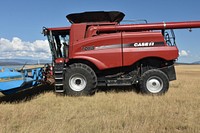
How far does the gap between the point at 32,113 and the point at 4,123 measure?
87cm

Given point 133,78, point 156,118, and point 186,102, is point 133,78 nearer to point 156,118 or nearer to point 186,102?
point 186,102

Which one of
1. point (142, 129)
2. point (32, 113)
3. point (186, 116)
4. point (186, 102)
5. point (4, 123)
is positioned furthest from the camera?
point (186, 102)

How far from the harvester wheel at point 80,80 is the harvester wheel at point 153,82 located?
161cm

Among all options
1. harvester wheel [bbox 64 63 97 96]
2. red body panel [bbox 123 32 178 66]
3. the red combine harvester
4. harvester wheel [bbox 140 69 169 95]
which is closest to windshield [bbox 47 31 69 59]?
the red combine harvester

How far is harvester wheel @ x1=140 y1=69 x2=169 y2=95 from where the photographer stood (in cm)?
855

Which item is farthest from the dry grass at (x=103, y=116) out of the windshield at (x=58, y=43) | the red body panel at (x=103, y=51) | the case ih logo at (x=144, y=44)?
the windshield at (x=58, y=43)

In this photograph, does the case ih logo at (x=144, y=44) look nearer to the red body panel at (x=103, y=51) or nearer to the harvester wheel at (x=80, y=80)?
the red body panel at (x=103, y=51)

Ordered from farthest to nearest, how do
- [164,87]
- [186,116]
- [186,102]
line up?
1. [164,87]
2. [186,102]
3. [186,116]

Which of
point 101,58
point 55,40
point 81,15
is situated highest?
point 81,15

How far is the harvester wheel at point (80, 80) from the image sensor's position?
8492mm

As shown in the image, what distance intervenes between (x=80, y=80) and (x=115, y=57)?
1.38m

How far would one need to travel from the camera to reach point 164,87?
8.53m

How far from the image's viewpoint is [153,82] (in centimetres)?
862

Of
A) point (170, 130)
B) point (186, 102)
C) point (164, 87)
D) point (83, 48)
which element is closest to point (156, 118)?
point (170, 130)
